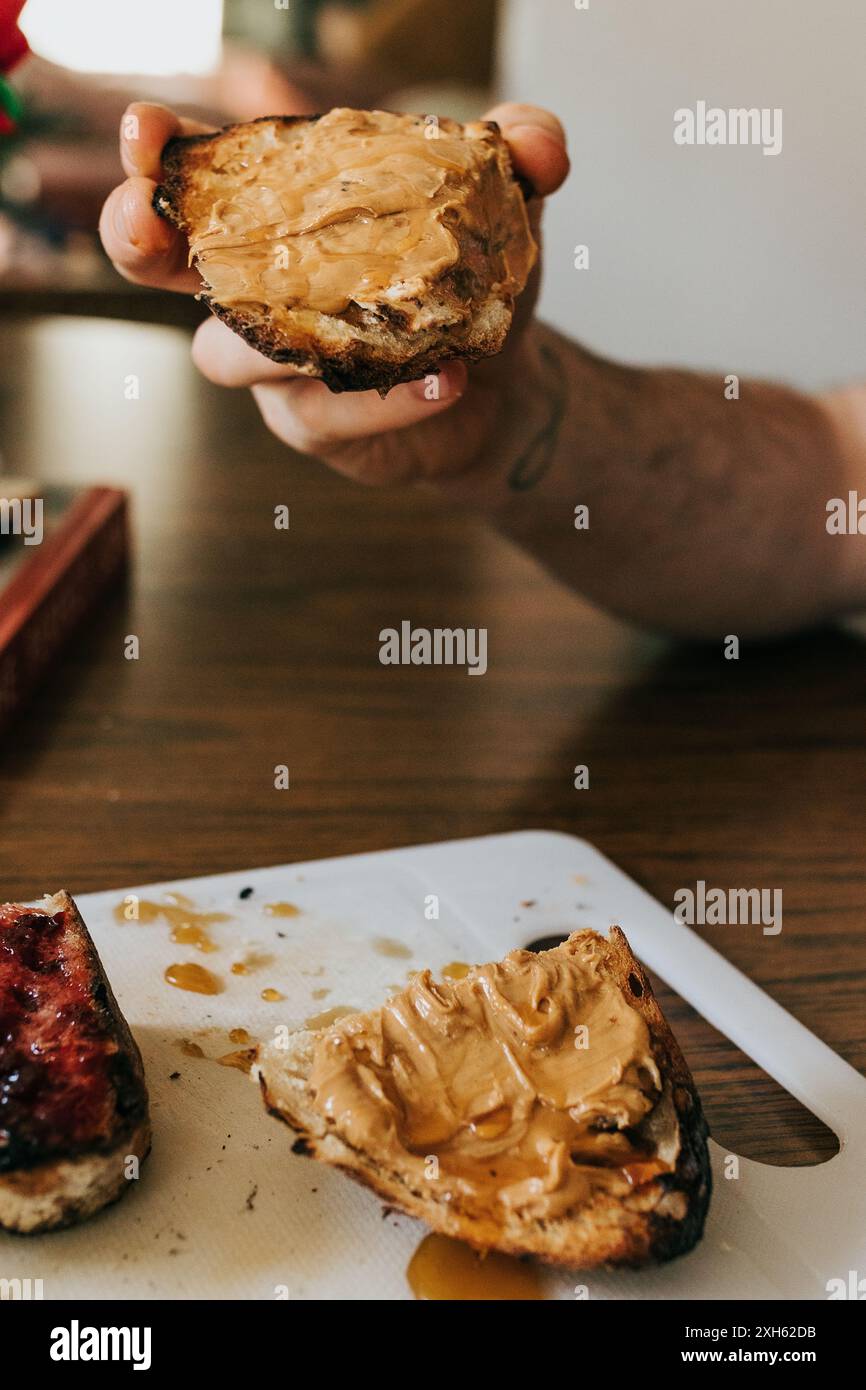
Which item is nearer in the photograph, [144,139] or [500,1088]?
[500,1088]

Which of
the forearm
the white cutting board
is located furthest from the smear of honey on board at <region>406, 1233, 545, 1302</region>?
the forearm

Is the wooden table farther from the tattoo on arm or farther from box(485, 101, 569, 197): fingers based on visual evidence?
box(485, 101, 569, 197): fingers

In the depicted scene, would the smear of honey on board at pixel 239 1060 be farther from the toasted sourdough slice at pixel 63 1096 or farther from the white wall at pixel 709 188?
the white wall at pixel 709 188

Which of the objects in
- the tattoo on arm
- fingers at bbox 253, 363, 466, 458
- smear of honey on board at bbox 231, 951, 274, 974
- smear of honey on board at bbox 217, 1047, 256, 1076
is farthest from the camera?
the tattoo on arm

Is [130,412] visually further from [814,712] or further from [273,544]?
[814,712]

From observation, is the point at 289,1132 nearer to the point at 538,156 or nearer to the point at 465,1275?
the point at 465,1275

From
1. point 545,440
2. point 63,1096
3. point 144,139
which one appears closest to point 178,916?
point 63,1096

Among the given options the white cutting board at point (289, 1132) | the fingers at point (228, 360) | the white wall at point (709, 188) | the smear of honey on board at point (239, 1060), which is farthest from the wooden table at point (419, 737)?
the white wall at point (709, 188)
